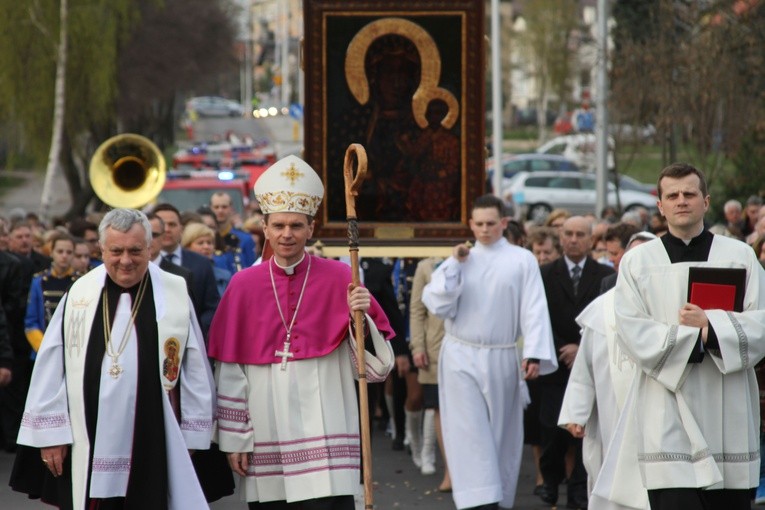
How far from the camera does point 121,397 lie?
674cm

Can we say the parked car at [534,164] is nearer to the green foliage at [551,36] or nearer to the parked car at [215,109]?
the green foliage at [551,36]

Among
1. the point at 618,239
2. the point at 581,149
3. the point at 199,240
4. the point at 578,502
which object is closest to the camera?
the point at 578,502

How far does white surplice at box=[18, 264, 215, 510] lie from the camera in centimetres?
671

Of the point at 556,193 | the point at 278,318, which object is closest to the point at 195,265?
the point at 278,318

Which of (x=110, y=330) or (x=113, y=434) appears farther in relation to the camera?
(x=110, y=330)

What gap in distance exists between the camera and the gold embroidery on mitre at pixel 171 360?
6.80m

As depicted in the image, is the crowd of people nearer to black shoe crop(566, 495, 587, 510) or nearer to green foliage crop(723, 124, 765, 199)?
black shoe crop(566, 495, 587, 510)

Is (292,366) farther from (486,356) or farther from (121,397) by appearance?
(486,356)

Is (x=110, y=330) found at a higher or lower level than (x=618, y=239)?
lower

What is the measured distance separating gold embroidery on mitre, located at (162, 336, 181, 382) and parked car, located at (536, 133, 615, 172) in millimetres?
18771

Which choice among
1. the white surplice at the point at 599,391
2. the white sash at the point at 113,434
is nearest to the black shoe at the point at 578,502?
the white surplice at the point at 599,391

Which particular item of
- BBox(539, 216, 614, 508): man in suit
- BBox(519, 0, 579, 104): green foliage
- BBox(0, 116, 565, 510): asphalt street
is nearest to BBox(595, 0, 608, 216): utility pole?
BBox(0, 116, 565, 510): asphalt street

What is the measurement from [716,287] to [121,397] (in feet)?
Answer: 8.68

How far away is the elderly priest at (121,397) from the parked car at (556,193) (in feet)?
103
